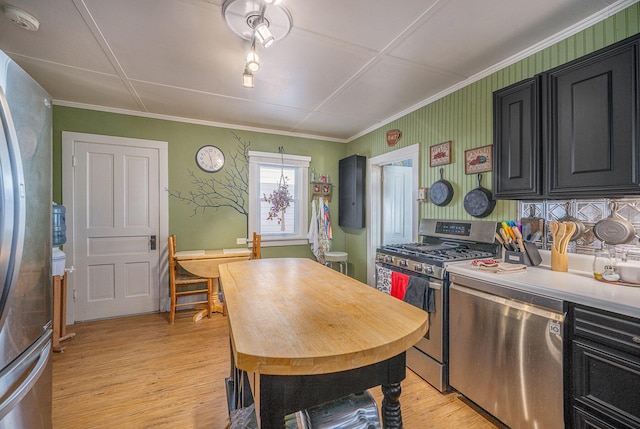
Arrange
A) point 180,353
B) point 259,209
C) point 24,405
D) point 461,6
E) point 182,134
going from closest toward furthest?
point 24,405 < point 461,6 < point 180,353 < point 182,134 < point 259,209

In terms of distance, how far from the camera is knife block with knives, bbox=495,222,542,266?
194 cm

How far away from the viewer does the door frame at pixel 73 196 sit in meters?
3.15

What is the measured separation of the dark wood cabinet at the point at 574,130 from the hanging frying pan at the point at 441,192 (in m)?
0.60

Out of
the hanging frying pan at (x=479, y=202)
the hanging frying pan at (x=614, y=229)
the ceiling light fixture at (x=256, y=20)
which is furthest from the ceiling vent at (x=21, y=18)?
the hanging frying pan at (x=614, y=229)

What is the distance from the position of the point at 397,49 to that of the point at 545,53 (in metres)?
1.03

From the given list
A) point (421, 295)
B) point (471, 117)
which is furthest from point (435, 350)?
point (471, 117)

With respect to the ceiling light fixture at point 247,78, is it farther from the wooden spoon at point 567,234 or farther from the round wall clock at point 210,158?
the wooden spoon at point 567,234

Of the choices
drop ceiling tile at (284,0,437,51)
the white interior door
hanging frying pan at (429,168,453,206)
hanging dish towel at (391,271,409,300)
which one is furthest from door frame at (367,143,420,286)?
drop ceiling tile at (284,0,437,51)

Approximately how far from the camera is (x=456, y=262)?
2.07m

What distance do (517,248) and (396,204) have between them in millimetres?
2208

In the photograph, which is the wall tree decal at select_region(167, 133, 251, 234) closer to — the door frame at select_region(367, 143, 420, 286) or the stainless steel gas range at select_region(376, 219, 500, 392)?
the door frame at select_region(367, 143, 420, 286)

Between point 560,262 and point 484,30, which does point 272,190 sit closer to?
point 484,30

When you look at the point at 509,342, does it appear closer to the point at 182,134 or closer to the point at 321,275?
the point at 321,275

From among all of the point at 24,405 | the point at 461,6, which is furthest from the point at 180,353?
the point at 461,6
